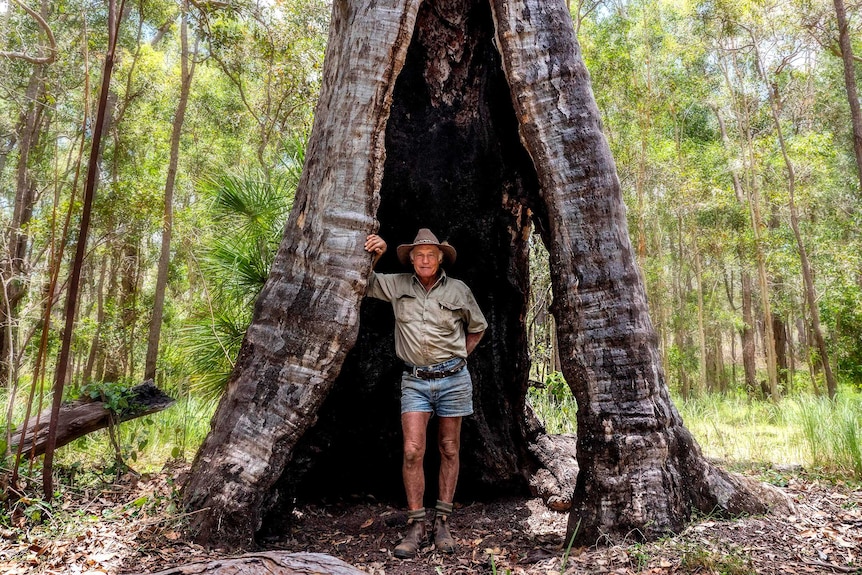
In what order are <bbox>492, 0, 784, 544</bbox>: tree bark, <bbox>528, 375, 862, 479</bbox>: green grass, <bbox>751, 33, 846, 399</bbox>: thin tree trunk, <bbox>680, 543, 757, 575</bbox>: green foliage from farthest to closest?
<bbox>751, 33, 846, 399</bbox>: thin tree trunk, <bbox>528, 375, 862, 479</bbox>: green grass, <bbox>492, 0, 784, 544</bbox>: tree bark, <bbox>680, 543, 757, 575</bbox>: green foliage

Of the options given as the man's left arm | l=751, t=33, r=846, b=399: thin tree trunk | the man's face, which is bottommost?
the man's left arm

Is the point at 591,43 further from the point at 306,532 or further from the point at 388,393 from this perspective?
the point at 306,532

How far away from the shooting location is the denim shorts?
3943 mm

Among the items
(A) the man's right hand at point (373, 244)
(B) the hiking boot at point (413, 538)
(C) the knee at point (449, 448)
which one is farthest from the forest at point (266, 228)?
(A) the man's right hand at point (373, 244)

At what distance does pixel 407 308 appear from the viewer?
4.02 m

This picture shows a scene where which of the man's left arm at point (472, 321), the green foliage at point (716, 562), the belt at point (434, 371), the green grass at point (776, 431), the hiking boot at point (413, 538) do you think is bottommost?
the hiking boot at point (413, 538)

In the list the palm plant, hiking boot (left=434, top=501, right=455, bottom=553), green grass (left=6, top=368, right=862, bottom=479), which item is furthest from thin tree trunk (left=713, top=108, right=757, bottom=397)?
hiking boot (left=434, top=501, right=455, bottom=553)

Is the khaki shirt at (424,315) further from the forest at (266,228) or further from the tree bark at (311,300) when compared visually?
the forest at (266,228)

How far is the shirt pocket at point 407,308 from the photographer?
4000 millimetres

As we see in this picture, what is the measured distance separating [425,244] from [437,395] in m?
1.01

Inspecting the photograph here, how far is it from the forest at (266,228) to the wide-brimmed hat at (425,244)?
886 mm

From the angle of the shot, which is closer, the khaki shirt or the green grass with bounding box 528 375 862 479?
the khaki shirt

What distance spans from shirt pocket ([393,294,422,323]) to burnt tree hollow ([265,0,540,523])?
36.3 inches

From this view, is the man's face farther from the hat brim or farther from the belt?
the belt
